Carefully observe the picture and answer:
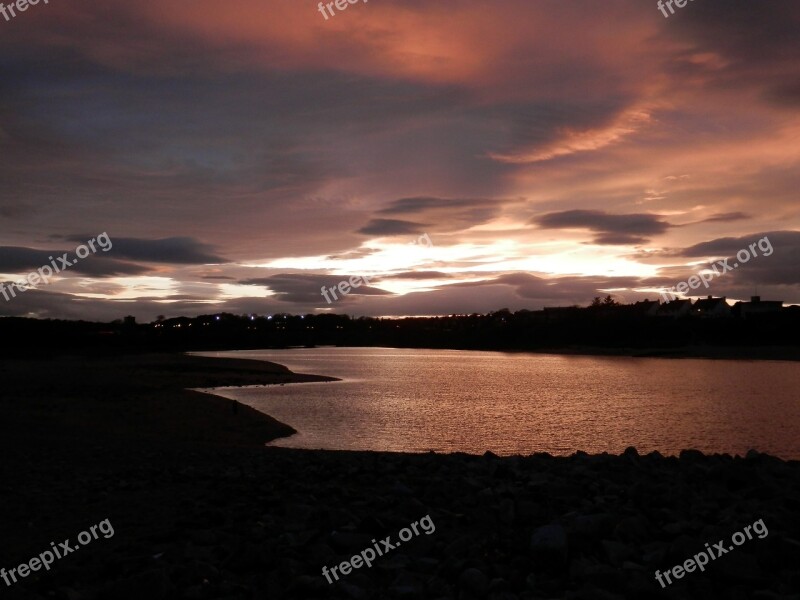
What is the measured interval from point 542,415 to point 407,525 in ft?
111

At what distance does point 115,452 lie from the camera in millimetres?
17734

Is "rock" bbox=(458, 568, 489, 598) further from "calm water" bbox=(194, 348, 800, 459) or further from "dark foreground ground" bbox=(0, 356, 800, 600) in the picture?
"calm water" bbox=(194, 348, 800, 459)

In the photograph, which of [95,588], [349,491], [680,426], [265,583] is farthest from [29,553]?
[680,426]

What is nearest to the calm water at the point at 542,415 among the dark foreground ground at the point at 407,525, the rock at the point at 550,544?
the dark foreground ground at the point at 407,525

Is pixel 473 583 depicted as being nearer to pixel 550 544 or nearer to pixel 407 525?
pixel 550 544

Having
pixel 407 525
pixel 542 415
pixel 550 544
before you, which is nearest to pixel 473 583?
pixel 550 544

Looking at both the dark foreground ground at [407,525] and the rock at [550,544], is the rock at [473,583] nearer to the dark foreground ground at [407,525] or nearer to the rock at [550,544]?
the dark foreground ground at [407,525]

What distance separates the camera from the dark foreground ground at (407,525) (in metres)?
6.93

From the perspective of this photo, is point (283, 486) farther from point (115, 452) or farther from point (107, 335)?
point (107, 335)

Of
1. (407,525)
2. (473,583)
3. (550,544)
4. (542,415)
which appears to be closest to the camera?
(473,583)

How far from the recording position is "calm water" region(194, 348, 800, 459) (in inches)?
1160

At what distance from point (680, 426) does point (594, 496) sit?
28169 millimetres

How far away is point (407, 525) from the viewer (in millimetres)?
8992

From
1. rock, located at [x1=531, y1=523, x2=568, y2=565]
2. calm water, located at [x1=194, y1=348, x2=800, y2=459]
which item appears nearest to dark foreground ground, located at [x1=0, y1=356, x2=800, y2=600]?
rock, located at [x1=531, y1=523, x2=568, y2=565]
